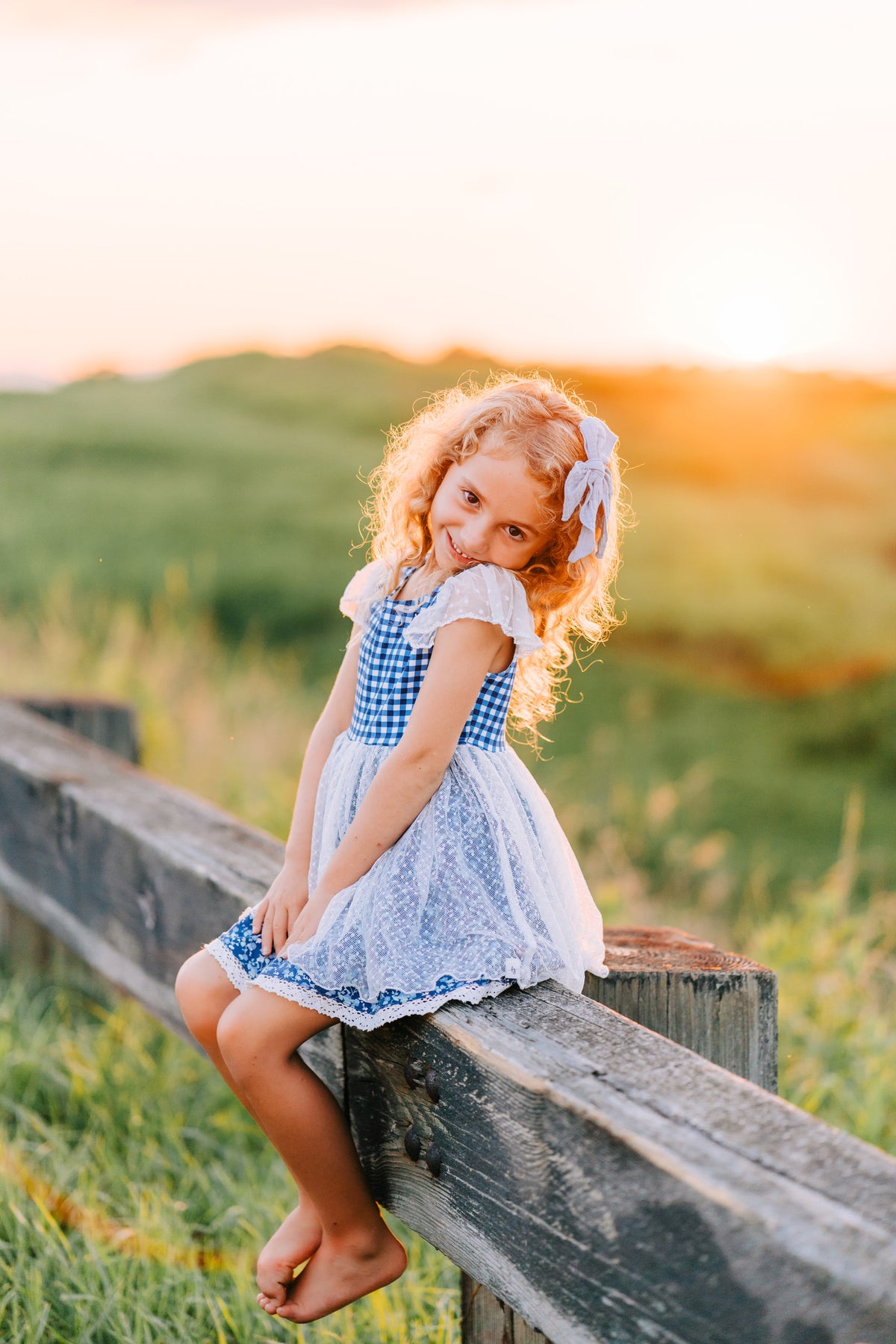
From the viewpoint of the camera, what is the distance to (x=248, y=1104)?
1.69m

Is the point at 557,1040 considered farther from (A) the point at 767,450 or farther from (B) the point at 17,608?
(A) the point at 767,450

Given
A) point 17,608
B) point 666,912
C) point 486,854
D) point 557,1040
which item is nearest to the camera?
point 557,1040

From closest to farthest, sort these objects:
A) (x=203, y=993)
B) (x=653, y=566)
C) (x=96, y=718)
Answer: (x=203, y=993) → (x=96, y=718) → (x=653, y=566)

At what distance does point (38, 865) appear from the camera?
9.70ft

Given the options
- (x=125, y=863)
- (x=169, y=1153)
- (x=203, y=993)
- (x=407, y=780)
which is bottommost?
(x=169, y=1153)

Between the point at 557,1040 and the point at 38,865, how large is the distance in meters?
1.99

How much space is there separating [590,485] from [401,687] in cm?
45

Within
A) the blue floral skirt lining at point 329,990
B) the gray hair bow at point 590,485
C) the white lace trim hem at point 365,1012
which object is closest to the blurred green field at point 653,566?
the gray hair bow at point 590,485

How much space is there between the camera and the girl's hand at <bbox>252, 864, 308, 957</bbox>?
1.83 meters

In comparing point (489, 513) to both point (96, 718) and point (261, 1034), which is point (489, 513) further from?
point (96, 718)

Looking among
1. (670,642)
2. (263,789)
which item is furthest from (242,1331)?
(670,642)

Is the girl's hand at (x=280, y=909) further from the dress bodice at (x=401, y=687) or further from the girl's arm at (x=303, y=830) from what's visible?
the dress bodice at (x=401, y=687)

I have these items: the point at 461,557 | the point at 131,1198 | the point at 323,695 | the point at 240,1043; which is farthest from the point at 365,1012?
the point at 323,695
